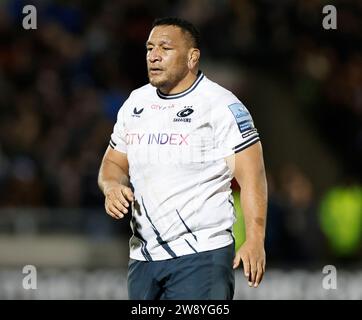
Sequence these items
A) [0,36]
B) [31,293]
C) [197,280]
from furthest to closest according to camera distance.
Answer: [0,36]
[31,293]
[197,280]

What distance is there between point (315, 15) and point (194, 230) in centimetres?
A: 818

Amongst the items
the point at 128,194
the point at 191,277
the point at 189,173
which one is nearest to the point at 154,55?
the point at 189,173

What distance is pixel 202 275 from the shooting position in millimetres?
5637

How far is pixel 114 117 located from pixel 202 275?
6.77 meters

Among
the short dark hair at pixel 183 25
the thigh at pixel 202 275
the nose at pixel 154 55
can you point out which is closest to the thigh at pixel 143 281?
the thigh at pixel 202 275

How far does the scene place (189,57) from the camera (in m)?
5.81

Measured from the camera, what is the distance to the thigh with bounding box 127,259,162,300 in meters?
5.76

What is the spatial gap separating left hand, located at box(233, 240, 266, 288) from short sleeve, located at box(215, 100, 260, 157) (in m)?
0.51

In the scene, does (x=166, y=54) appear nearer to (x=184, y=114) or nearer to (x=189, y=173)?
(x=184, y=114)

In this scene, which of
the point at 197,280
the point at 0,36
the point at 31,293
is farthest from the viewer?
the point at 0,36

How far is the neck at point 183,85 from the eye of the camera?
19.2 ft

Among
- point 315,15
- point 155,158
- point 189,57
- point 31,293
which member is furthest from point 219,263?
point 315,15

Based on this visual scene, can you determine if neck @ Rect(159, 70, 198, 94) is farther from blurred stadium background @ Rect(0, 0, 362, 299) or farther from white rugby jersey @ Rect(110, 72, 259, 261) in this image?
blurred stadium background @ Rect(0, 0, 362, 299)

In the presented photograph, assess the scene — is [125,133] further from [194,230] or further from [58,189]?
[58,189]
